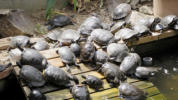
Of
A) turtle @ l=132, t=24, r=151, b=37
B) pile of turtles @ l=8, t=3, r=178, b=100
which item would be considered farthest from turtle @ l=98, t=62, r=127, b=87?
turtle @ l=132, t=24, r=151, b=37

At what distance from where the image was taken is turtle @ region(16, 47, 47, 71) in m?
3.22

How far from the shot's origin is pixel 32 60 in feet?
10.5

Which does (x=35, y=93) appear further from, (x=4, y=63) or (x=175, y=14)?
(x=175, y=14)

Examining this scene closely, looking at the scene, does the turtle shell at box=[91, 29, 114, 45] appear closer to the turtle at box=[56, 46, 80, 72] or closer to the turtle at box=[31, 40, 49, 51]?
the turtle at box=[56, 46, 80, 72]

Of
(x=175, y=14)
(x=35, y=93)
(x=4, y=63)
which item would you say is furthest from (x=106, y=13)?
(x=35, y=93)

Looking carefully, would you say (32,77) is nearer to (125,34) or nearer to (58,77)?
(58,77)

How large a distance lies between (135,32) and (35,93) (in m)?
1.97

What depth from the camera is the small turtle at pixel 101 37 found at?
12.4ft

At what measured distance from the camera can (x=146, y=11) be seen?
16.3ft

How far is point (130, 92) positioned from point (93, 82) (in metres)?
0.49

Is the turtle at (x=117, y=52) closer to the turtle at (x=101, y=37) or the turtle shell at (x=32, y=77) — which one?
the turtle at (x=101, y=37)

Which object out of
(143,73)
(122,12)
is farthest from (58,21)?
(143,73)

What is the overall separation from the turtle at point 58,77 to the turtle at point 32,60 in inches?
7.9

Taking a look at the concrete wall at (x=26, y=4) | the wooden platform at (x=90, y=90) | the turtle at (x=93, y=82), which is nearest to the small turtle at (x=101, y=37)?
the wooden platform at (x=90, y=90)
